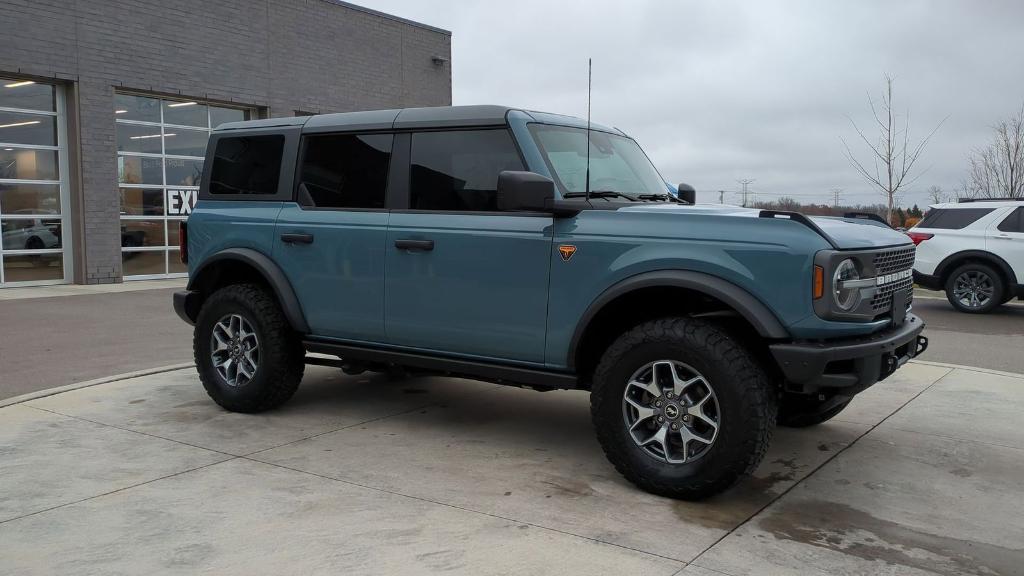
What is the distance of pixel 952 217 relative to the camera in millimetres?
13188

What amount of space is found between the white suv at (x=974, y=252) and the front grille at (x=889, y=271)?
9.00 meters

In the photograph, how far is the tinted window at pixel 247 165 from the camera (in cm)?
604

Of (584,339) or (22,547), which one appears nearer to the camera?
(22,547)

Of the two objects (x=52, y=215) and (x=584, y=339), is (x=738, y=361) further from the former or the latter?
(x=52, y=215)

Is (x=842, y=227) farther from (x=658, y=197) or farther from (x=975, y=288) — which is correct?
(x=975, y=288)

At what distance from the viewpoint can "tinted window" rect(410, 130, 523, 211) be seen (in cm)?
505

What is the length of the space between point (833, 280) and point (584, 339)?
4.47ft

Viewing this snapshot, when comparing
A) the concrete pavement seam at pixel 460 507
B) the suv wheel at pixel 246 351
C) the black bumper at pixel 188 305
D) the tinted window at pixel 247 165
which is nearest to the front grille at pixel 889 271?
the concrete pavement seam at pixel 460 507

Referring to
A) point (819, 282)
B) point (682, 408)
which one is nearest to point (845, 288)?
point (819, 282)

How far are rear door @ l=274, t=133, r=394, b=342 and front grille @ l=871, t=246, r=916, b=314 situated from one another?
2.87 metres

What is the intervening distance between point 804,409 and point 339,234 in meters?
3.10

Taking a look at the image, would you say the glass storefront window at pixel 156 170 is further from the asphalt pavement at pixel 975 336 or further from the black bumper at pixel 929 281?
the asphalt pavement at pixel 975 336

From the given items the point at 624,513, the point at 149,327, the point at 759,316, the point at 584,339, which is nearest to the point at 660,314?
the point at 584,339

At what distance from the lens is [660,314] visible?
15.7ft
